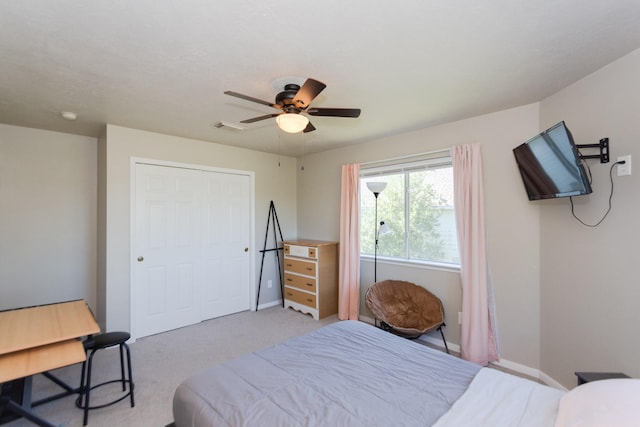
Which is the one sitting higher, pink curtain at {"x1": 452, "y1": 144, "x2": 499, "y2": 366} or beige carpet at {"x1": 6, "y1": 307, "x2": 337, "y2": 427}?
pink curtain at {"x1": 452, "y1": 144, "x2": 499, "y2": 366}

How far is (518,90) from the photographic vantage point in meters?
2.32

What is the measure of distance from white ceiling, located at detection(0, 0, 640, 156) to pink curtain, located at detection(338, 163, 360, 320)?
1274 mm

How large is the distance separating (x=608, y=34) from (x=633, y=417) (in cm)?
185

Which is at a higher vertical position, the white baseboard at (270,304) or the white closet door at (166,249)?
the white closet door at (166,249)

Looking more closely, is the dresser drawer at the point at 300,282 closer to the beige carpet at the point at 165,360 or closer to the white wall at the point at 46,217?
the beige carpet at the point at 165,360

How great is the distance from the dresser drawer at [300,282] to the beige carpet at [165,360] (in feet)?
1.29

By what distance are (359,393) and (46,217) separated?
3.89 metres

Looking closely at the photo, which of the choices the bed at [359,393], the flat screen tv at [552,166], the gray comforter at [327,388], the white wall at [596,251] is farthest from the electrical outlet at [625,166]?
the gray comforter at [327,388]

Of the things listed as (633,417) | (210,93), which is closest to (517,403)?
(633,417)

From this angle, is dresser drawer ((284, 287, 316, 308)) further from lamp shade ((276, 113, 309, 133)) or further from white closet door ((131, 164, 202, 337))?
lamp shade ((276, 113, 309, 133))

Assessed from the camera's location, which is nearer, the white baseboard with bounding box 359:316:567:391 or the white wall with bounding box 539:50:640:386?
the white wall with bounding box 539:50:640:386

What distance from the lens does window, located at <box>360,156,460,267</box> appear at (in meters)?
3.26

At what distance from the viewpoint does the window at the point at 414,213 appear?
3262 millimetres

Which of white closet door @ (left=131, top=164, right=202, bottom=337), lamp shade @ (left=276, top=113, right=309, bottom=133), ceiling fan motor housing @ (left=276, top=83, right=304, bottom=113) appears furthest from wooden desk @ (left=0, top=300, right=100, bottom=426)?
ceiling fan motor housing @ (left=276, top=83, right=304, bottom=113)
